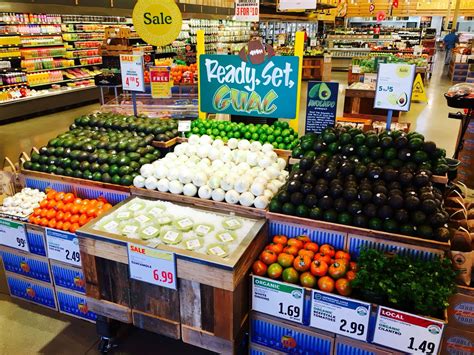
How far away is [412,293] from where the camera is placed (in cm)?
214

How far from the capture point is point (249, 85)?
4094mm

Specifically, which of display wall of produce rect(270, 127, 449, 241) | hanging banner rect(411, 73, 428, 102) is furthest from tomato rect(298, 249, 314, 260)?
hanging banner rect(411, 73, 428, 102)

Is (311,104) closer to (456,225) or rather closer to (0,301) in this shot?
(456,225)

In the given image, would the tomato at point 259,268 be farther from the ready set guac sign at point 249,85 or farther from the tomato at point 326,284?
the ready set guac sign at point 249,85

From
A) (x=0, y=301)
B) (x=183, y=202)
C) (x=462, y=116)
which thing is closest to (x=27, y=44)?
(x=0, y=301)

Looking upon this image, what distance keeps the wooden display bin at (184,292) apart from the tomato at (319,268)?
0.40 meters

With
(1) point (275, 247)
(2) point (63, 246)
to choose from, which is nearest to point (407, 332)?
(1) point (275, 247)

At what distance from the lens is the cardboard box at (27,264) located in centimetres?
327

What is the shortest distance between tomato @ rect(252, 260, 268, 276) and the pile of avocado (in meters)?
1.35

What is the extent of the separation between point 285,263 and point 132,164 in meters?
1.64

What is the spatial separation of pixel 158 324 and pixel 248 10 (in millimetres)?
8161

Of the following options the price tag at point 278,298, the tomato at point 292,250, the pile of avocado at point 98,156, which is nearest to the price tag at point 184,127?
the pile of avocado at point 98,156

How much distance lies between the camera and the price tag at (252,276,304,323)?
2.39 metres

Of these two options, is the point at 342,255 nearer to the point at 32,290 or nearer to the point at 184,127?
the point at 184,127
